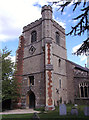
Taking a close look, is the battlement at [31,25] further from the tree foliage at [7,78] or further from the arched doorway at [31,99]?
the arched doorway at [31,99]

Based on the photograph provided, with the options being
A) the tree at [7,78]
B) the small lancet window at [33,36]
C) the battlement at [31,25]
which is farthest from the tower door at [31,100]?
the battlement at [31,25]

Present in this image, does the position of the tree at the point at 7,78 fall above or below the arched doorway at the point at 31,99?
above

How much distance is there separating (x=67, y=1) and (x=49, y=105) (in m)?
12.2

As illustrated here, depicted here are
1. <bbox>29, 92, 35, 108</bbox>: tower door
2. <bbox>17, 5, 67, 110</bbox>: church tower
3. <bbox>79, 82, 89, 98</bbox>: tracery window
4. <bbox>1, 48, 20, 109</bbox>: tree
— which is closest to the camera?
<bbox>1, 48, 20, 109</bbox>: tree

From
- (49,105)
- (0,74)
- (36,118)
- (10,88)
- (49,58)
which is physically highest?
(49,58)

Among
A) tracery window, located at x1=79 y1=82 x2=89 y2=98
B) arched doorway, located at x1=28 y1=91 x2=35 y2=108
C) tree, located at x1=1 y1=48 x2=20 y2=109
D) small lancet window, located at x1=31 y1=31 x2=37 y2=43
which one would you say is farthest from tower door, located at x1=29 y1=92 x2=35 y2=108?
small lancet window, located at x1=31 y1=31 x2=37 y2=43

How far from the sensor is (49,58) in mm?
16094

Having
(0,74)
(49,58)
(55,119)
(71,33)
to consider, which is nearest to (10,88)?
(0,74)

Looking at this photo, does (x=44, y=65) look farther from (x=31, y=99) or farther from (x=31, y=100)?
(x=31, y=100)

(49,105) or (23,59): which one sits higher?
(23,59)

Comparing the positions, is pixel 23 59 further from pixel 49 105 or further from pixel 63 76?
pixel 49 105

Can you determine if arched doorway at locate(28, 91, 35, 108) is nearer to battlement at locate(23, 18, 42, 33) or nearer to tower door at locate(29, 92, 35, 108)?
tower door at locate(29, 92, 35, 108)

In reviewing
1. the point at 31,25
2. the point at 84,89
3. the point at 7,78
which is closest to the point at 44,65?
the point at 7,78

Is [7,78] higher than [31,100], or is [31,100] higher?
[7,78]
